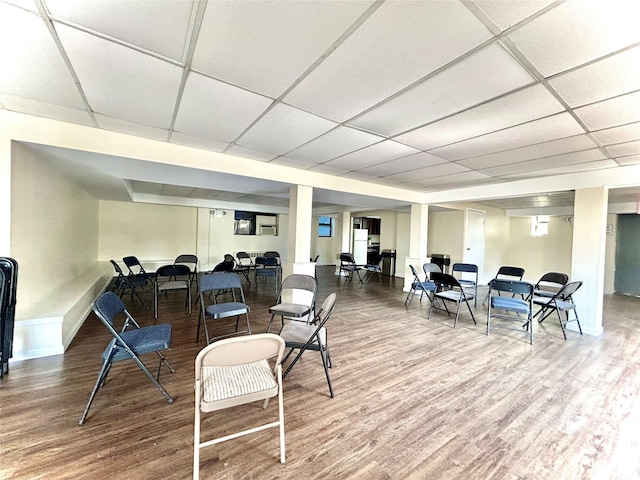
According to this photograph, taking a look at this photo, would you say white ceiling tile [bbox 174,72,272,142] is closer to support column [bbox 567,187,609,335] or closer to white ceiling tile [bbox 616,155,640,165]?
white ceiling tile [bbox 616,155,640,165]

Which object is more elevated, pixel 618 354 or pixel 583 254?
pixel 583 254

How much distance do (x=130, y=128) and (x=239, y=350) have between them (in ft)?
9.41

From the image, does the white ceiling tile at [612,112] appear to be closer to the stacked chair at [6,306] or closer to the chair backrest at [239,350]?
the chair backrest at [239,350]

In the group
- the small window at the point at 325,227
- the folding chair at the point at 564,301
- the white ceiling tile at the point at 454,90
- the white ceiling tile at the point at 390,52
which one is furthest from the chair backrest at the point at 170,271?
the small window at the point at 325,227

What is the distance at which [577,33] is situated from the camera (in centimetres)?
142

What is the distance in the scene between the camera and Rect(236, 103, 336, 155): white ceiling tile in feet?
8.27

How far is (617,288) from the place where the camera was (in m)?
7.13

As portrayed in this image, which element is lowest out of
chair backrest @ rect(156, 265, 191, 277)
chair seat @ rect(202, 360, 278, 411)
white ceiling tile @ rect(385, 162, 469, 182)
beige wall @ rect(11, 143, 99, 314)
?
chair seat @ rect(202, 360, 278, 411)

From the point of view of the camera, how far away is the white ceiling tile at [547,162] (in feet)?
11.0

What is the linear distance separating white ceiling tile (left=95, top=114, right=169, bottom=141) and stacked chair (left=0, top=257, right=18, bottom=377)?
1526 mm

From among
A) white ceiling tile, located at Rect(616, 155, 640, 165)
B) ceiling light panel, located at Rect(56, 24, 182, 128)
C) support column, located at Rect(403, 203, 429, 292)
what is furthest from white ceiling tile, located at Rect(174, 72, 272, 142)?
support column, located at Rect(403, 203, 429, 292)

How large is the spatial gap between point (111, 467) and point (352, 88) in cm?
283

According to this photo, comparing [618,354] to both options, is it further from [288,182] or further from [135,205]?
[135,205]

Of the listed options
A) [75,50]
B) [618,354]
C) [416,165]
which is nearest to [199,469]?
[75,50]
